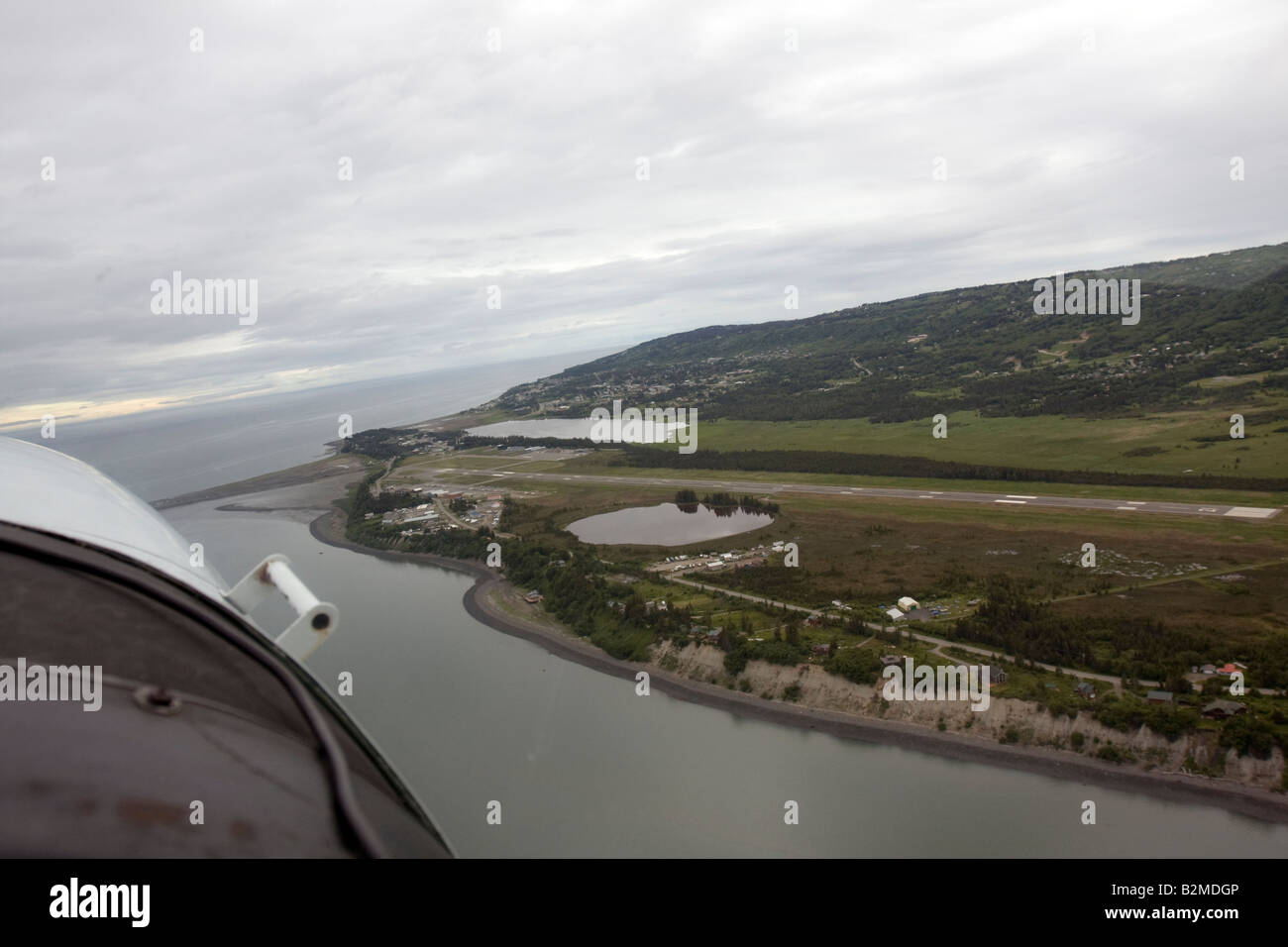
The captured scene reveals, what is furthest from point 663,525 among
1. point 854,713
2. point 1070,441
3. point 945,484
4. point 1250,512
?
point 1070,441

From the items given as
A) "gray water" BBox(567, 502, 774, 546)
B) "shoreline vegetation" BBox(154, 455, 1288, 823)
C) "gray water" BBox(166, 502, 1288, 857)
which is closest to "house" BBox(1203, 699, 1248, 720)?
"shoreline vegetation" BBox(154, 455, 1288, 823)

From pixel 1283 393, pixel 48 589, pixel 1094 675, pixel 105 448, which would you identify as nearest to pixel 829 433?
pixel 1283 393

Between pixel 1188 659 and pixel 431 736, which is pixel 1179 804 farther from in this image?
pixel 431 736

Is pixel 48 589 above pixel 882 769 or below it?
above

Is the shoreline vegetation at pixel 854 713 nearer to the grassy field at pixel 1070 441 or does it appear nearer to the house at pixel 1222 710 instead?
the house at pixel 1222 710

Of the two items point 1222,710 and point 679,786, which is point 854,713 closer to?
point 679,786

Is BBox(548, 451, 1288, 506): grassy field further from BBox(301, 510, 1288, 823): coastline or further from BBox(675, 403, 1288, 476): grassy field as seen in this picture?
BBox(301, 510, 1288, 823): coastline

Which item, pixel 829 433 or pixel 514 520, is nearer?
pixel 514 520
